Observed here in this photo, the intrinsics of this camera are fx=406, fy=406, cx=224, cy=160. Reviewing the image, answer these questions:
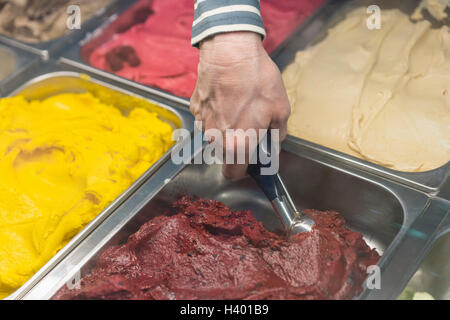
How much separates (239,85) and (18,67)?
1357 mm

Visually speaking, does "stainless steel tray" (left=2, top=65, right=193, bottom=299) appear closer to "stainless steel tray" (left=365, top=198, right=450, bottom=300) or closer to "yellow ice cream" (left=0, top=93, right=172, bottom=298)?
"yellow ice cream" (left=0, top=93, right=172, bottom=298)

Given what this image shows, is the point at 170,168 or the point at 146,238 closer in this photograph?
the point at 146,238

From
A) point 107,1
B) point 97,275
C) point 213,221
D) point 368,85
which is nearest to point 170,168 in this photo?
point 213,221

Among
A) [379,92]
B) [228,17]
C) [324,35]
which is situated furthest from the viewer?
[324,35]

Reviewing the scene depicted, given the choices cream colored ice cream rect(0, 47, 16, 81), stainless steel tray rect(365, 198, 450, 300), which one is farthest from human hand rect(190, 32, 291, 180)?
cream colored ice cream rect(0, 47, 16, 81)

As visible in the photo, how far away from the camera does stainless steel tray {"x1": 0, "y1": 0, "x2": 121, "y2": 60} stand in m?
2.02

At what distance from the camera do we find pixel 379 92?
169 centimetres

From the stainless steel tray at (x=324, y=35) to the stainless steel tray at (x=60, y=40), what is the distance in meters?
1.00

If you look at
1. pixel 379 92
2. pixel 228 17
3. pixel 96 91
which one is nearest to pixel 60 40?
pixel 96 91

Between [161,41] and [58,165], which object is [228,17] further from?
[161,41]

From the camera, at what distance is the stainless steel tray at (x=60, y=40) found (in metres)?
2.02

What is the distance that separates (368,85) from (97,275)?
1.31 m
